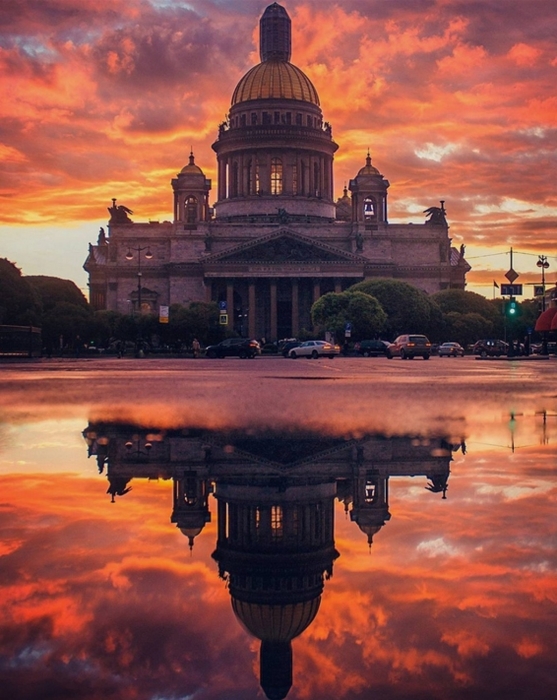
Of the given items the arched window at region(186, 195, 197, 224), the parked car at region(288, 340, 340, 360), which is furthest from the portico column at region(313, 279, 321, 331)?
the parked car at region(288, 340, 340, 360)

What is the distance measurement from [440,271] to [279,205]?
22.8m

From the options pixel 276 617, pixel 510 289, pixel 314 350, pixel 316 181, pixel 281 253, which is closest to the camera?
pixel 276 617

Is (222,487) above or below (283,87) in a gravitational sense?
below

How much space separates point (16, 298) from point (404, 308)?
38383mm

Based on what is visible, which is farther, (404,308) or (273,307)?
(273,307)

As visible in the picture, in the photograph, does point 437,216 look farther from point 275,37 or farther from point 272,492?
point 272,492

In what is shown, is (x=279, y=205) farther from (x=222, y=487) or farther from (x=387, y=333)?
(x=222, y=487)

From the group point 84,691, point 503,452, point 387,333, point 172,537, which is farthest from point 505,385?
point 387,333

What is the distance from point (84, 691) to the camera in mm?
3922

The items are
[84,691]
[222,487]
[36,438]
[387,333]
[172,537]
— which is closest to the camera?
[84,691]

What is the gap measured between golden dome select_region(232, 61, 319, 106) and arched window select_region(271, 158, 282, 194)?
326 inches

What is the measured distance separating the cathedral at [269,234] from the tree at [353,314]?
20.4m

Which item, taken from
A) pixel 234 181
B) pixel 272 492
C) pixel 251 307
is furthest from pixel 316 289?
pixel 272 492

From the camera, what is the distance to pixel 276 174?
143375 mm
